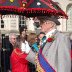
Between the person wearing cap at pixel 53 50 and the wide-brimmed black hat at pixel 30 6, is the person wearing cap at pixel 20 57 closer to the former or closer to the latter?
the wide-brimmed black hat at pixel 30 6

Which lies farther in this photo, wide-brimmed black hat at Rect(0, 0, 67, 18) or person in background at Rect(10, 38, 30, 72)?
person in background at Rect(10, 38, 30, 72)

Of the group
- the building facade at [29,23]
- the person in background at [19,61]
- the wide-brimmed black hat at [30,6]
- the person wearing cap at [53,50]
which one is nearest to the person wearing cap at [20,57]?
the person in background at [19,61]

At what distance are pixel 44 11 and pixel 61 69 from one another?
1818 mm

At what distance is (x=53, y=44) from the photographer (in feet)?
19.4

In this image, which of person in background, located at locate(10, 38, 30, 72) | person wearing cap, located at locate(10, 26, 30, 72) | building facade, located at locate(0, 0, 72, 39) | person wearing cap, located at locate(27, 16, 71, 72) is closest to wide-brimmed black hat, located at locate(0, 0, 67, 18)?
person wearing cap, located at locate(27, 16, 71, 72)

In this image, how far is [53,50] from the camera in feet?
19.2

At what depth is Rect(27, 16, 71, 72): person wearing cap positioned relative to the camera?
18.7 ft

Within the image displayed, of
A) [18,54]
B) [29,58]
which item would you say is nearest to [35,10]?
[29,58]

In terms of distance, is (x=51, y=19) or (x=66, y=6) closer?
(x=51, y=19)

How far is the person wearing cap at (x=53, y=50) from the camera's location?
18.7 feet

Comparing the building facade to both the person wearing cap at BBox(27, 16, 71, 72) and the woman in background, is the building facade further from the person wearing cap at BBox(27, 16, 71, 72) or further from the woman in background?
the person wearing cap at BBox(27, 16, 71, 72)

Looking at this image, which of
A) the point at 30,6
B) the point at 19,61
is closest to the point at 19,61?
the point at 19,61

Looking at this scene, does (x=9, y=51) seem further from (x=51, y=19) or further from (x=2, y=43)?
(x=51, y=19)

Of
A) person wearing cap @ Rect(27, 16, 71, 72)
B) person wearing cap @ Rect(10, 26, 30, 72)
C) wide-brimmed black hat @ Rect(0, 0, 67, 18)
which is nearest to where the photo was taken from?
person wearing cap @ Rect(27, 16, 71, 72)
